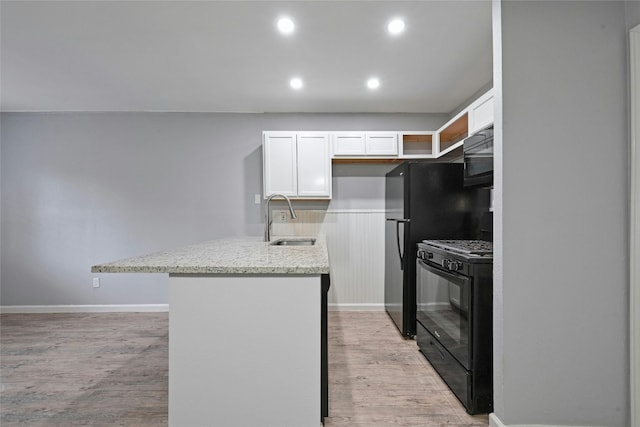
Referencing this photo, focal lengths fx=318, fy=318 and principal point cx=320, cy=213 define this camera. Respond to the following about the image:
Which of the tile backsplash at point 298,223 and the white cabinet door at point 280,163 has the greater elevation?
the white cabinet door at point 280,163

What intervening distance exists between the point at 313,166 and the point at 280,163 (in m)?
0.36

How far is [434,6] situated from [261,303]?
1.96m

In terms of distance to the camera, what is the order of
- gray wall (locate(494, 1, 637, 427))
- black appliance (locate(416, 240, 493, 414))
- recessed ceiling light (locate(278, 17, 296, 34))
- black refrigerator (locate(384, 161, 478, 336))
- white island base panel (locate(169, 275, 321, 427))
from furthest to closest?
1. black refrigerator (locate(384, 161, 478, 336))
2. recessed ceiling light (locate(278, 17, 296, 34))
3. black appliance (locate(416, 240, 493, 414))
4. gray wall (locate(494, 1, 637, 427))
5. white island base panel (locate(169, 275, 321, 427))

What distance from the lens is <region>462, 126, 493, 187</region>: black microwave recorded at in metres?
2.09

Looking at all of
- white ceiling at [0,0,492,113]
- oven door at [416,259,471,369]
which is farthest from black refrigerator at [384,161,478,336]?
white ceiling at [0,0,492,113]

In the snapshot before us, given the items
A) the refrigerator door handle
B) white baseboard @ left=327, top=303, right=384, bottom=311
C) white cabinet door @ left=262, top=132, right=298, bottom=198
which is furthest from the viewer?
white baseboard @ left=327, top=303, right=384, bottom=311

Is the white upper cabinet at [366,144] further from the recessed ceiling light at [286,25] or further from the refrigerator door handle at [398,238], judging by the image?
the recessed ceiling light at [286,25]

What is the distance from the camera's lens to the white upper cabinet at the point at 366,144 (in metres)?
3.53

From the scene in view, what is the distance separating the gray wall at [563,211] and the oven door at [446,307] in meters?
0.31

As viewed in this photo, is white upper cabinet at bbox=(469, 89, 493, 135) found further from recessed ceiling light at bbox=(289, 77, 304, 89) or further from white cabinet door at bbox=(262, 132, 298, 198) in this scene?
white cabinet door at bbox=(262, 132, 298, 198)

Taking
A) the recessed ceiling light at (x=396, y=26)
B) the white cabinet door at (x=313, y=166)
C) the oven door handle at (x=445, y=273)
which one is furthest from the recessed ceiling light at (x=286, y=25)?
the oven door handle at (x=445, y=273)

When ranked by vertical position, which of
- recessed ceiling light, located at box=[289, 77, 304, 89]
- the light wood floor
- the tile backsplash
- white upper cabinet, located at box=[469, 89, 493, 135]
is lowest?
the light wood floor

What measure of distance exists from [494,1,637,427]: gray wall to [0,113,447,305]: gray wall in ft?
7.44

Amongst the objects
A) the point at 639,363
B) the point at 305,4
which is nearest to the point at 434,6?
the point at 305,4
